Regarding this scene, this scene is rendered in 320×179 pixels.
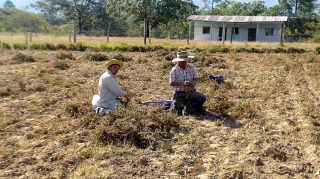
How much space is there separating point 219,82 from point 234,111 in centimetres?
340

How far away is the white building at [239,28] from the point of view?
40562 mm

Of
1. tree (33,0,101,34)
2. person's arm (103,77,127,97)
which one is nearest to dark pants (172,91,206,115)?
person's arm (103,77,127,97)

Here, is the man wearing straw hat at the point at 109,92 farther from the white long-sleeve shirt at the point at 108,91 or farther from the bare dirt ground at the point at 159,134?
the bare dirt ground at the point at 159,134

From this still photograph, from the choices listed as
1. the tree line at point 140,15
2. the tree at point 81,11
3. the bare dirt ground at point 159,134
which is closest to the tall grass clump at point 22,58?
the bare dirt ground at point 159,134

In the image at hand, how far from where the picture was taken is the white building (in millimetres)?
40562

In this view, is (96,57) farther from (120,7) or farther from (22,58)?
(120,7)

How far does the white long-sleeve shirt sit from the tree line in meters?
25.1

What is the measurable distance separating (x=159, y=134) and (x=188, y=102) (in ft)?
5.26

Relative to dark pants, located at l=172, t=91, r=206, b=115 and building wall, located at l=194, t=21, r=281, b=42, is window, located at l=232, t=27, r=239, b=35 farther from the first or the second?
dark pants, located at l=172, t=91, r=206, b=115

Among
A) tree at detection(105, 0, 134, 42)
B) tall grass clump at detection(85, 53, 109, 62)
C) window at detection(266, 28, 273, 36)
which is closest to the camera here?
tall grass clump at detection(85, 53, 109, 62)

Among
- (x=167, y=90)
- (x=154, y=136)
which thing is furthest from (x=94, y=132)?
(x=167, y=90)

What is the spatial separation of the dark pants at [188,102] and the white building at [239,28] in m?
33.0

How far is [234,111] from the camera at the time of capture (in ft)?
25.9

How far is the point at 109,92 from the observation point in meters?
7.43
